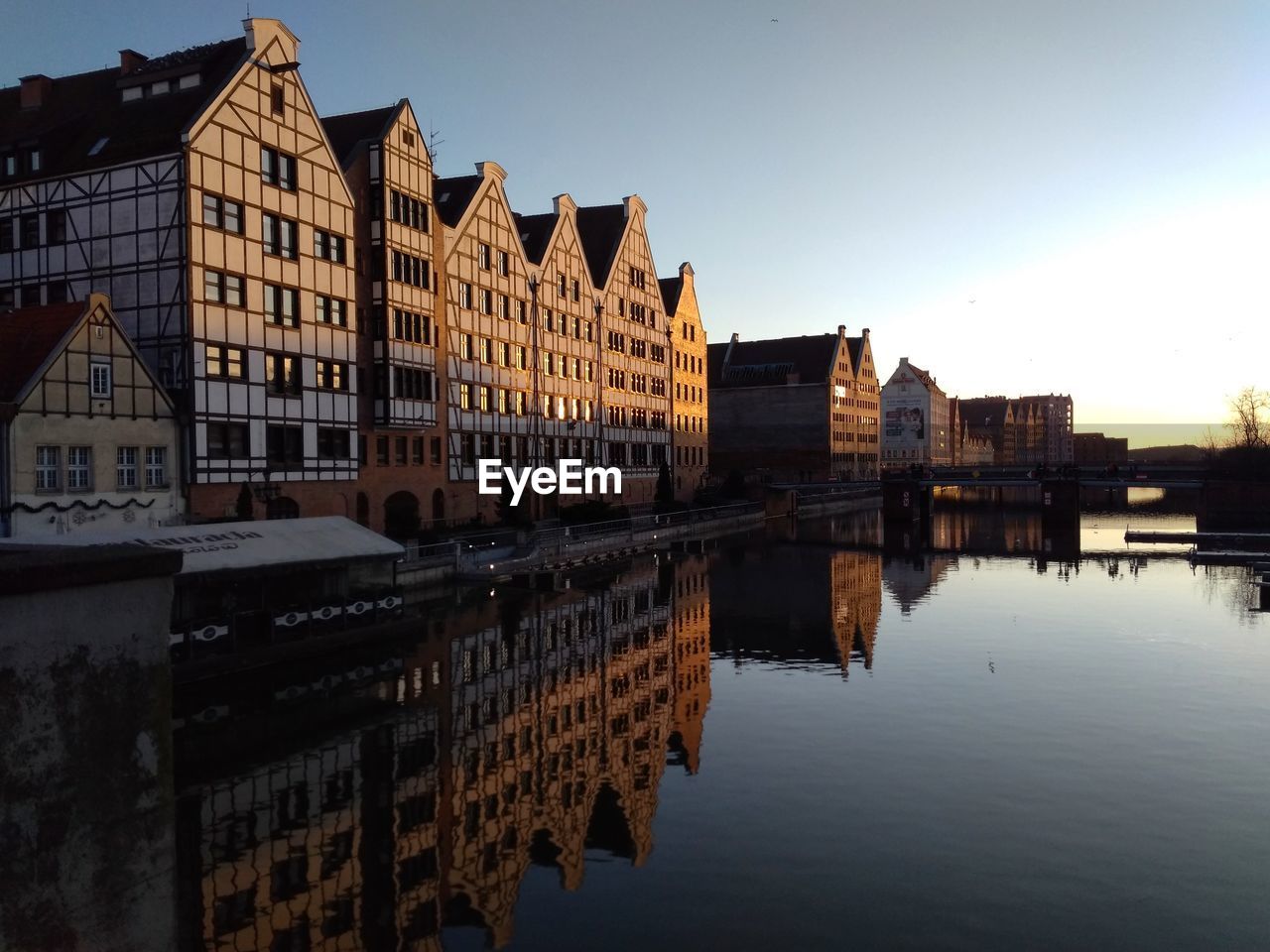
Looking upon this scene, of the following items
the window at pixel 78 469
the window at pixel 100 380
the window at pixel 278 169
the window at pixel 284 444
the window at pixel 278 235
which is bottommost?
the window at pixel 78 469

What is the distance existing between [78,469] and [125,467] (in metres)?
1.80

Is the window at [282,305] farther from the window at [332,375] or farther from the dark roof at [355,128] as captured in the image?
the dark roof at [355,128]

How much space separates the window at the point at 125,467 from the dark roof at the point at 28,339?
389cm

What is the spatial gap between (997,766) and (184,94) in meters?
39.8

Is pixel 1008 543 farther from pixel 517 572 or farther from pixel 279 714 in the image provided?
pixel 279 714

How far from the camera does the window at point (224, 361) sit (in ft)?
128

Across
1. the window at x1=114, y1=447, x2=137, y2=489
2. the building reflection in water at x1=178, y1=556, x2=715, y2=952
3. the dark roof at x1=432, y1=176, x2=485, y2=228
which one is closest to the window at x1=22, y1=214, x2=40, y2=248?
the window at x1=114, y1=447, x2=137, y2=489

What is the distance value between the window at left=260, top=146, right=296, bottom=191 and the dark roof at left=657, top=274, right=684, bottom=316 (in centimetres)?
5350

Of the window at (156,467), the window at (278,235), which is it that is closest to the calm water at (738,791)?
the window at (156,467)

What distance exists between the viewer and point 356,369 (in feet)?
158

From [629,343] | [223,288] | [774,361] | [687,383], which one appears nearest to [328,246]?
[223,288]

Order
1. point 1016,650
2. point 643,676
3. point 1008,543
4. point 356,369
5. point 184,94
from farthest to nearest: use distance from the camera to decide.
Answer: point 1008,543 → point 356,369 → point 184,94 → point 1016,650 → point 643,676

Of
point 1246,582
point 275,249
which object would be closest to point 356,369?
point 275,249

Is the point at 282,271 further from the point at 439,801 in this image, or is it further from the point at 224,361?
the point at 439,801
